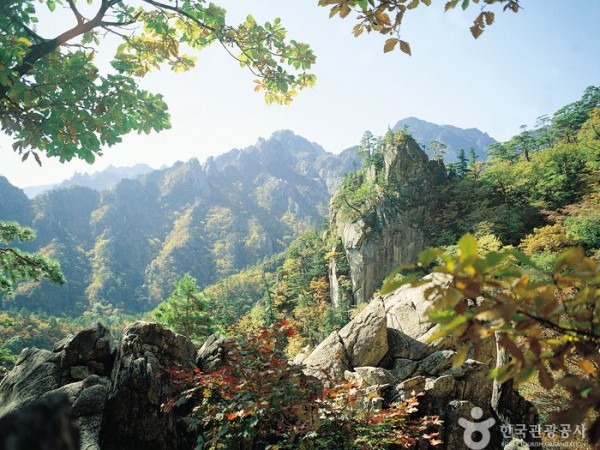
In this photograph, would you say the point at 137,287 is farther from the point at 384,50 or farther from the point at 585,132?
the point at 384,50

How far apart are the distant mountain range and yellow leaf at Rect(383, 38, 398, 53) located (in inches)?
4160

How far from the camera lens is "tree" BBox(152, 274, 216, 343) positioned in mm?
16719

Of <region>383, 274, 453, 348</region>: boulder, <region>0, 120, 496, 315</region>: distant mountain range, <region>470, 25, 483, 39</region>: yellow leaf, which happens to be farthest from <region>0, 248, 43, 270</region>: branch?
<region>0, 120, 496, 315</region>: distant mountain range

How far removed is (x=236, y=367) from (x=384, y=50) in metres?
3.33

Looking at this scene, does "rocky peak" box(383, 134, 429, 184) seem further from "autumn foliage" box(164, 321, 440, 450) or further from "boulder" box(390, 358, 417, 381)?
"autumn foliage" box(164, 321, 440, 450)

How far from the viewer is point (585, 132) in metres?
34.8

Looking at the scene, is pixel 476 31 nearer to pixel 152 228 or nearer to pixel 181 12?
pixel 181 12

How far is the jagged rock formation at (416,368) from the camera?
6.17m

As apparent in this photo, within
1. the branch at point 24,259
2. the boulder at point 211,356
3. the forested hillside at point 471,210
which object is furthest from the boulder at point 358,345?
the forested hillside at point 471,210

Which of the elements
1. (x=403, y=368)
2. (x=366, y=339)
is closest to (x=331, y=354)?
(x=366, y=339)

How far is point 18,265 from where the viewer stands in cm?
545

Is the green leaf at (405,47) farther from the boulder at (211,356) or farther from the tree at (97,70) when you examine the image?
the boulder at (211,356)

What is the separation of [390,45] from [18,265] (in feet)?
21.1

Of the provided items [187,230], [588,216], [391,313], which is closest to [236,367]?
[391,313]
